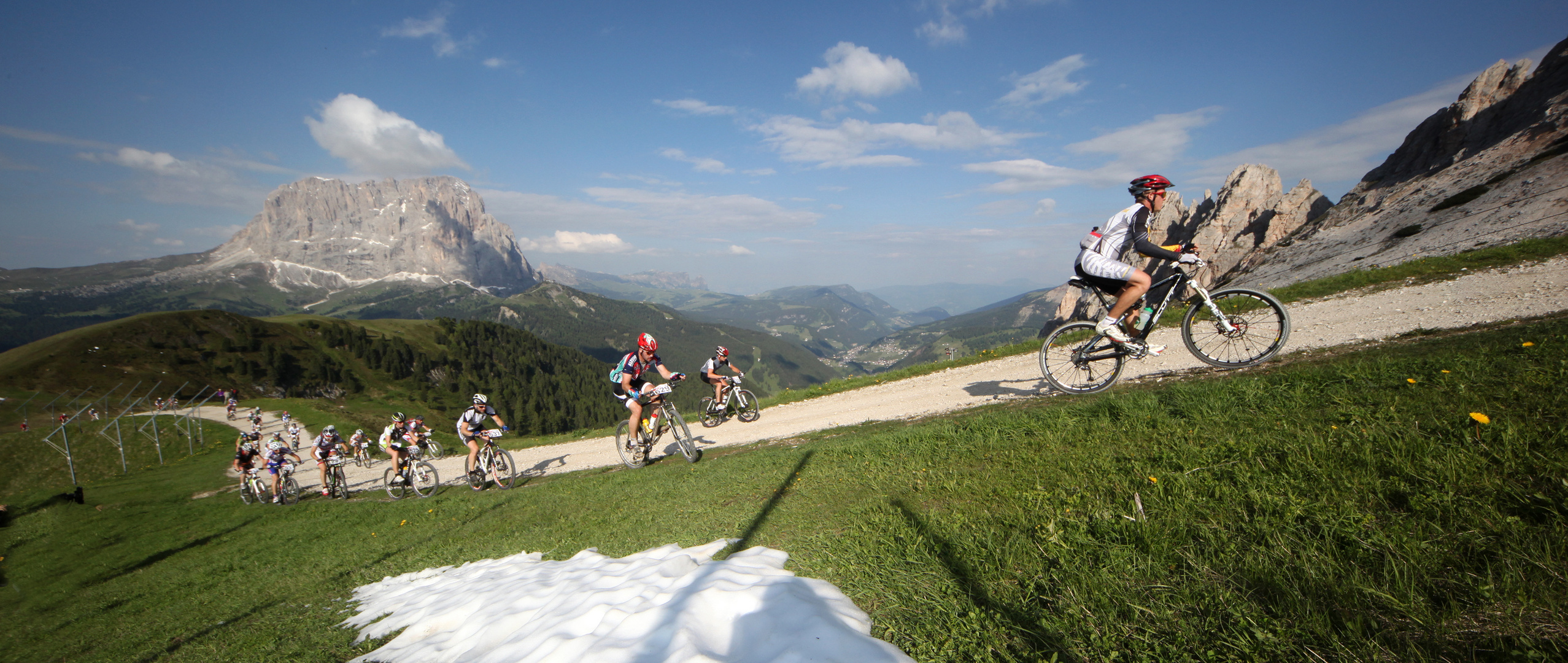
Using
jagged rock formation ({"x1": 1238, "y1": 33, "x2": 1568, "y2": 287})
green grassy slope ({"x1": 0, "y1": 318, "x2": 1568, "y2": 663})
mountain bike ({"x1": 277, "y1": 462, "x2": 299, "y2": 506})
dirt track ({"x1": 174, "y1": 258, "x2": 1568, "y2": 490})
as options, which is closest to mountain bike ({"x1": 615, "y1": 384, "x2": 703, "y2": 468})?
dirt track ({"x1": 174, "y1": 258, "x2": 1568, "y2": 490})

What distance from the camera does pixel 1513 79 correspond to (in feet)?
152

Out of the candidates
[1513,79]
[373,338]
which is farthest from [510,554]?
[373,338]

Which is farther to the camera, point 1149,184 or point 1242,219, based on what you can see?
point 1242,219

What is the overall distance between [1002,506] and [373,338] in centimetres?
17299

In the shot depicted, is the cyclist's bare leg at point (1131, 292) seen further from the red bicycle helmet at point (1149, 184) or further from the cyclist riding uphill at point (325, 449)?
the cyclist riding uphill at point (325, 449)

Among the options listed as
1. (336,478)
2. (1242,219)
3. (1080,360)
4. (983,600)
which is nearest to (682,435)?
(1080,360)

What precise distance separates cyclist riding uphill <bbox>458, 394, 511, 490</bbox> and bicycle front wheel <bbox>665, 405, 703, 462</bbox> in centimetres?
508

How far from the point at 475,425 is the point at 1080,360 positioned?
1467 centimetres

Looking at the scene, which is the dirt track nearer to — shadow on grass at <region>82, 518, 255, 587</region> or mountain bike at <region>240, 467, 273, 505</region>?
mountain bike at <region>240, 467, 273, 505</region>

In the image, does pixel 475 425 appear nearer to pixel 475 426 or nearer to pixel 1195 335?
pixel 475 426

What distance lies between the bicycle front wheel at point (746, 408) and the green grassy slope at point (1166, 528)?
908 centimetres

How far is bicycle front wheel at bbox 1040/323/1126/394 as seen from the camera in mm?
9180

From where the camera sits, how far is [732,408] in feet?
61.0

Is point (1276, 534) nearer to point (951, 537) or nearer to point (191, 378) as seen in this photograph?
point (951, 537)
